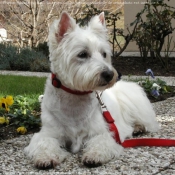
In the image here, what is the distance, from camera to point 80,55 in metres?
3.28

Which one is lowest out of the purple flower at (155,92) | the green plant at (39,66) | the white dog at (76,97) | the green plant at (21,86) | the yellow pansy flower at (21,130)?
the green plant at (39,66)

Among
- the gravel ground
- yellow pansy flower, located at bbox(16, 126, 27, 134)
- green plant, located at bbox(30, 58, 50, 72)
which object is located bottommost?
green plant, located at bbox(30, 58, 50, 72)

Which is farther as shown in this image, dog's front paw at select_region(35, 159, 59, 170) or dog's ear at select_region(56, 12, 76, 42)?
dog's ear at select_region(56, 12, 76, 42)

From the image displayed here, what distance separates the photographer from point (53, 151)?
3.19m

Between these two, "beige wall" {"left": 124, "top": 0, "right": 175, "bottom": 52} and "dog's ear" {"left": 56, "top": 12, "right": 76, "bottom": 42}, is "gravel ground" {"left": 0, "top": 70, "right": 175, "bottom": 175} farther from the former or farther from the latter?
"beige wall" {"left": 124, "top": 0, "right": 175, "bottom": 52}

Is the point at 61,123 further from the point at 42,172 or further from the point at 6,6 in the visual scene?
the point at 6,6

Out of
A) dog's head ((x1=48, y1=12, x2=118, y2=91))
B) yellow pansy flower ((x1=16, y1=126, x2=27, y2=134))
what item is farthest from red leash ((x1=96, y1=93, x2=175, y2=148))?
yellow pansy flower ((x1=16, y1=126, x2=27, y2=134))

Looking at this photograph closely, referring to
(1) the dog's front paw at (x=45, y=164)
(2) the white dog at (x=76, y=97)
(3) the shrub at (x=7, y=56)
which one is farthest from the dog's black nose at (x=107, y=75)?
(3) the shrub at (x=7, y=56)

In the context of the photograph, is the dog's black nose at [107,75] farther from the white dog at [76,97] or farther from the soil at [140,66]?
the soil at [140,66]

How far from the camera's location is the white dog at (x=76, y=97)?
3139mm

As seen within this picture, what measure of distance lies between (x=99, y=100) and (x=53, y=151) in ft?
2.16

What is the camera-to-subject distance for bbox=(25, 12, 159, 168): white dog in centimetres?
314

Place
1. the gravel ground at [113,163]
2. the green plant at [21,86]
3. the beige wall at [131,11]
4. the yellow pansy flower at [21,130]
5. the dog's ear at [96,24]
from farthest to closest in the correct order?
the beige wall at [131,11] < the green plant at [21,86] < the yellow pansy flower at [21,130] < the dog's ear at [96,24] < the gravel ground at [113,163]

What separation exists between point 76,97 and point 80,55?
0.37 m
